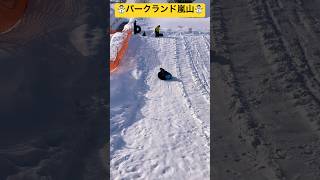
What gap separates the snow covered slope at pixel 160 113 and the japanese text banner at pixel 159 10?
19.4 feet

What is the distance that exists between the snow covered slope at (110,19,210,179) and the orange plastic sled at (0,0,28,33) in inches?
158

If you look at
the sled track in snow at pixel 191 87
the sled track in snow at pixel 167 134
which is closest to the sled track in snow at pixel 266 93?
the sled track in snow at pixel 191 87

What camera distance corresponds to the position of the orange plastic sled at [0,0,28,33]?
45.7ft

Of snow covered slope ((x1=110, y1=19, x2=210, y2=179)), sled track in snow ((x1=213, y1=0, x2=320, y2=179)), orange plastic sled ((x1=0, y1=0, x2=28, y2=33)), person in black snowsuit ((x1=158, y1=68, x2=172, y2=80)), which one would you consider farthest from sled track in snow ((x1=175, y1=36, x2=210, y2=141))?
→ orange plastic sled ((x1=0, y1=0, x2=28, y2=33))

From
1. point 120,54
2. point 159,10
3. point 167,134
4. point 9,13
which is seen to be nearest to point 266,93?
point 167,134

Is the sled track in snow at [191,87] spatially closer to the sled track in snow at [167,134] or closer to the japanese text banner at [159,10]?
the sled track in snow at [167,134]

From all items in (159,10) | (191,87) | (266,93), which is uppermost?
(266,93)

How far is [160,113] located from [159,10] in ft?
44.4

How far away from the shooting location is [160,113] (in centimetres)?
1102

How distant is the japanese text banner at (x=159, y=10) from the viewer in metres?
22.5

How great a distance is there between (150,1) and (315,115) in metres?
16.6

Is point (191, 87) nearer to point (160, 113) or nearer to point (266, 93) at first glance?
point (160, 113)

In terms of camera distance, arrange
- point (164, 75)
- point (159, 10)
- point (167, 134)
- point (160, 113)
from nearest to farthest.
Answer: point (167, 134), point (160, 113), point (164, 75), point (159, 10)

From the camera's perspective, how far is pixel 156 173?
836cm
